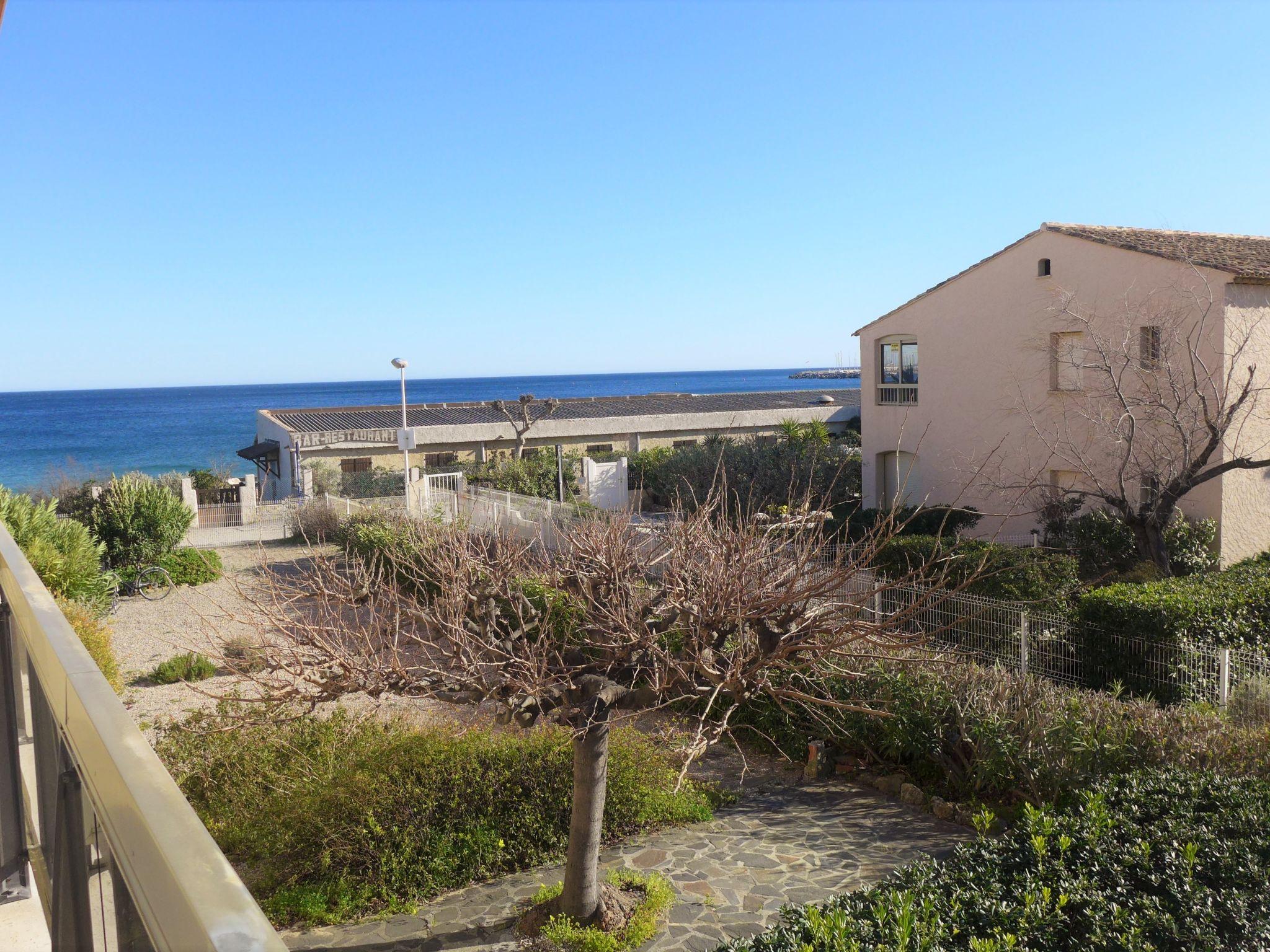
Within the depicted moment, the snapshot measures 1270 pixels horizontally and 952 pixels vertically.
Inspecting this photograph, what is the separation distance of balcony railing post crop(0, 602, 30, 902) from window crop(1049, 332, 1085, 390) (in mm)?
20558

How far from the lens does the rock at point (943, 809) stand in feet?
29.2

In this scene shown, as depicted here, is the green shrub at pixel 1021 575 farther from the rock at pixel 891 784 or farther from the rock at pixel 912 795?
the rock at pixel 912 795

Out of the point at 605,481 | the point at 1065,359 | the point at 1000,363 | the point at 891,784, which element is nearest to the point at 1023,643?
the point at 891,784

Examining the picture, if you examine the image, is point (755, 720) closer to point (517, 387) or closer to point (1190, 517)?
point (1190, 517)

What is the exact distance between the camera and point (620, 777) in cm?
880

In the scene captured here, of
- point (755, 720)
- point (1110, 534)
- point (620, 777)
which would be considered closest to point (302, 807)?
point (620, 777)

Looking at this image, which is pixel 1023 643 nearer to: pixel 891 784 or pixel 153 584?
pixel 891 784

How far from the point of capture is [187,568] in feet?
67.5

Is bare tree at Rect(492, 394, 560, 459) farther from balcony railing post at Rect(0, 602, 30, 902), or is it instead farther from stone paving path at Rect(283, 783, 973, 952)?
balcony railing post at Rect(0, 602, 30, 902)

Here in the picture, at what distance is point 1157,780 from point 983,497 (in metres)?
15.7

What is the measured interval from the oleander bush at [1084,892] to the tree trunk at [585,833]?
1.73m

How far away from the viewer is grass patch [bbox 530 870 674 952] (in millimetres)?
6523

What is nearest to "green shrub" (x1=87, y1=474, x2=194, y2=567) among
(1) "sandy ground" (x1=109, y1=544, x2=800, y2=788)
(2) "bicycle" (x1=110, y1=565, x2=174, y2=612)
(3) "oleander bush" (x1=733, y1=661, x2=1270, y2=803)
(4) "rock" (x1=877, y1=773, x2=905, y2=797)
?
(2) "bicycle" (x1=110, y1=565, x2=174, y2=612)

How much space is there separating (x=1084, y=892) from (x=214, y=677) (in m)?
13.0
